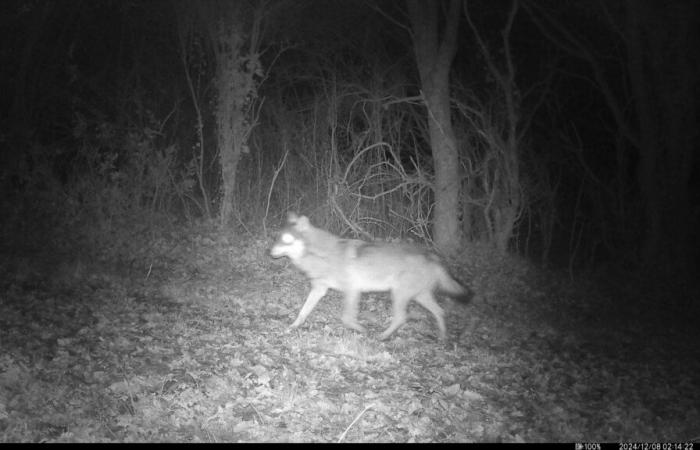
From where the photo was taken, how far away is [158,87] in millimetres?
16156

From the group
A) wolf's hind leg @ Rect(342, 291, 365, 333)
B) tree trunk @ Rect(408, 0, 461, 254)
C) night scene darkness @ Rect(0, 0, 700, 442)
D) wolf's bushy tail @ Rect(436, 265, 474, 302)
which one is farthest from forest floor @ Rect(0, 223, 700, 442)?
tree trunk @ Rect(408, 0, 461, 254)

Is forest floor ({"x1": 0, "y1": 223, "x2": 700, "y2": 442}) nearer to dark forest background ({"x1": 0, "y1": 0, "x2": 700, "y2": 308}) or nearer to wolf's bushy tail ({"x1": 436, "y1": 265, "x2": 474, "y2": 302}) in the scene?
wolf's bushy tail ({"x1": 436, "y1": 265, "x2": 474, "y2": 302})

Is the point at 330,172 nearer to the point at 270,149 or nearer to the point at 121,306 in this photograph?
the point at 270,149

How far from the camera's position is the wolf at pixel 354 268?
7.89 metres

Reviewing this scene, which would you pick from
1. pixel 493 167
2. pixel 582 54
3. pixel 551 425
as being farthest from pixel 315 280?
pixel 582 54

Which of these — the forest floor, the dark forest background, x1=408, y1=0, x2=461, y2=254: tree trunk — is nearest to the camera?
the forest floor

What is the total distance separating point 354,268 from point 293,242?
99cm

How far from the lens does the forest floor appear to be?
203 inches

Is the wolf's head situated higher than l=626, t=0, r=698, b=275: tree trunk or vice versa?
l=626, t=0, r=698, b=275: tree trunk

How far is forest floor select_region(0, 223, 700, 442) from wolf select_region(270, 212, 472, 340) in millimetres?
523

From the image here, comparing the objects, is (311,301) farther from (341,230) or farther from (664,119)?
(664,119)

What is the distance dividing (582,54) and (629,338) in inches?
331

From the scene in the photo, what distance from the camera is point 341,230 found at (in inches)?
548

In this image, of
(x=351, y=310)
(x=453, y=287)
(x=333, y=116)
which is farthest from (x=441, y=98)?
(x=351, y=310)
